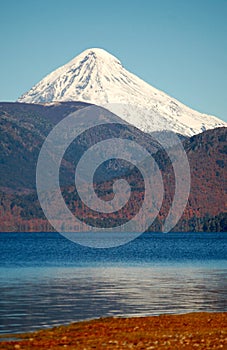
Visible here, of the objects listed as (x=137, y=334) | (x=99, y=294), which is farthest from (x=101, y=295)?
(x=137, y=334)

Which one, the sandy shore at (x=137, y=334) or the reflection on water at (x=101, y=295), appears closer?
the sandy shore at (x=137, y=334)

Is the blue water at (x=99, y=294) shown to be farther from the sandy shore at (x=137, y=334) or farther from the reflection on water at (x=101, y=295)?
the sandy shore at (x=137, y=334)

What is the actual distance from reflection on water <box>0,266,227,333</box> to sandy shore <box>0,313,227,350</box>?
13.0ft

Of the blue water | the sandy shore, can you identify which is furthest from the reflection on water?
the sandy shore

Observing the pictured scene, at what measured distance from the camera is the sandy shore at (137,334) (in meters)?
41.3

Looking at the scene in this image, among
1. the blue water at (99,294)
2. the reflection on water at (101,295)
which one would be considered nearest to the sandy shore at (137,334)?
the blue water at (99,294)

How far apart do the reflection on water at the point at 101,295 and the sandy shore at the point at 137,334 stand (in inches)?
156

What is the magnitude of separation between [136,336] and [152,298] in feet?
80.1

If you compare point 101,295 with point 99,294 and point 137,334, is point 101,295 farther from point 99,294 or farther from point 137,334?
point 137,334

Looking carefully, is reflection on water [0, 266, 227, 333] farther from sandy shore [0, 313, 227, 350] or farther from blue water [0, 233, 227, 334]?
sandy shore [0, 313, 227, 350]

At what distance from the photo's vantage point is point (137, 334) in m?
45.3

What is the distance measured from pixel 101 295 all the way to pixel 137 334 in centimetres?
2715

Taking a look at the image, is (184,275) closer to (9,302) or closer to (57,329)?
(9,302)

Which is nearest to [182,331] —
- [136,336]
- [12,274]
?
[136,336]
